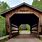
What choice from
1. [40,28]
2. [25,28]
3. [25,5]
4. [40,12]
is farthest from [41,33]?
[25,28]

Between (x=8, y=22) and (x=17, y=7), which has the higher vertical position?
(x=17, y=7)

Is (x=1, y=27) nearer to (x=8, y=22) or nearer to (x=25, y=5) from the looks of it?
(x=8, y=22)

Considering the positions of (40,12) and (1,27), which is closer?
(1,27)

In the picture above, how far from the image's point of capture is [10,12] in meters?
19.4

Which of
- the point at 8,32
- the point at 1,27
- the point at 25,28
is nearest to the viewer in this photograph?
the point at 1,27

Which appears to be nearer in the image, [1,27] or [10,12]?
[1,27]

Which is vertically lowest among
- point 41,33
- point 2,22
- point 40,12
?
point 41,33

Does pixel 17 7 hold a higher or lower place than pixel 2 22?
higher

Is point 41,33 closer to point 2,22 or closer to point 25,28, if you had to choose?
point 2,22

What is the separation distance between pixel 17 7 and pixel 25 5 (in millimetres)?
1023

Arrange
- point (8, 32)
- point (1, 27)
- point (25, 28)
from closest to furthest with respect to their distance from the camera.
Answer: point (1, 27) < point (8, 32) < point (25, 28)

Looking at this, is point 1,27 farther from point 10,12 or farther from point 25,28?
point 25,28

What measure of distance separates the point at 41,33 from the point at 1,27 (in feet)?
18.9

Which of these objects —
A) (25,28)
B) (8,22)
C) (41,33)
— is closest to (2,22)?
(8,22)
